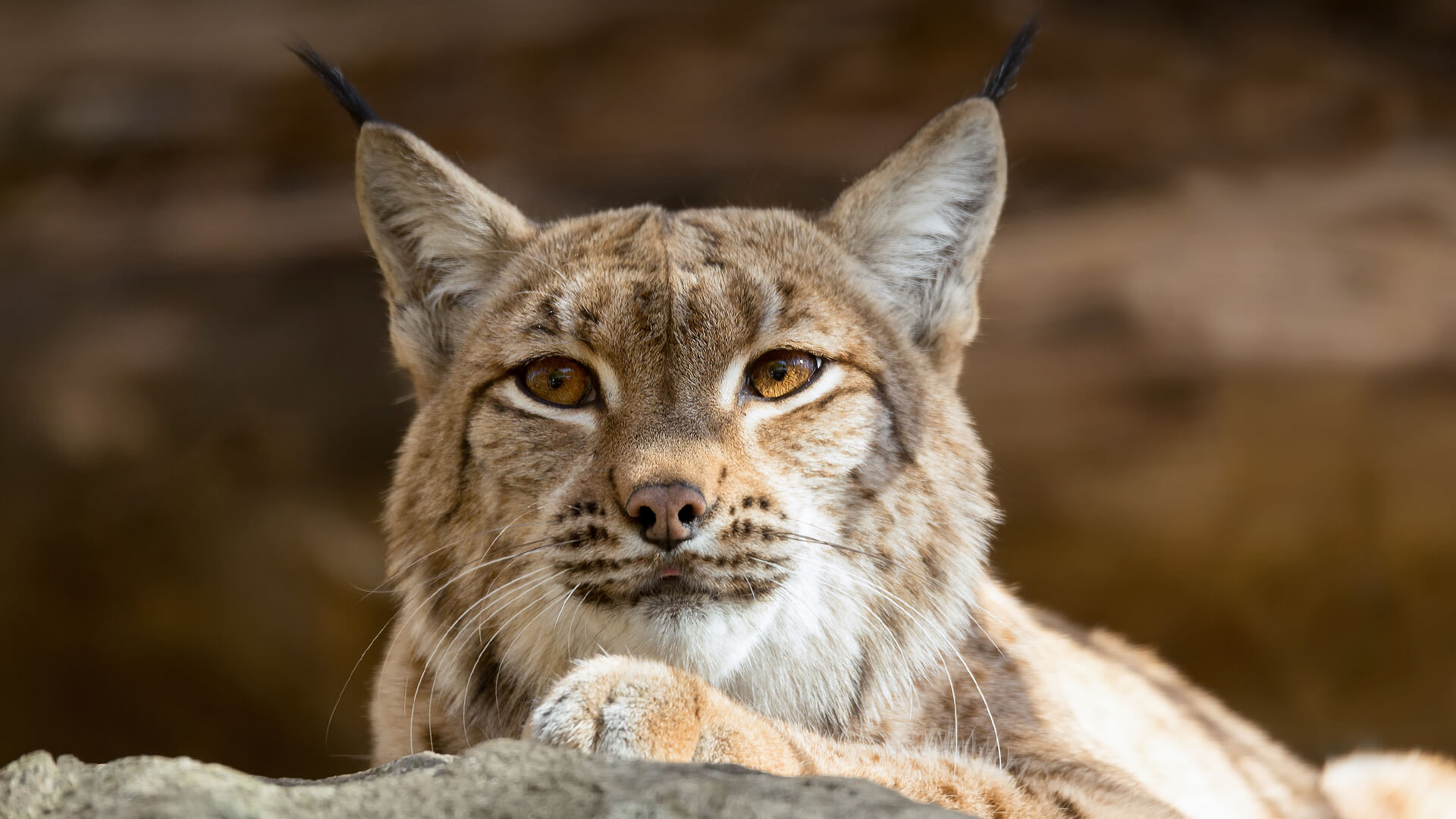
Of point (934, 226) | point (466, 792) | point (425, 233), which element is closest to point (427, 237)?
point (425, 233)

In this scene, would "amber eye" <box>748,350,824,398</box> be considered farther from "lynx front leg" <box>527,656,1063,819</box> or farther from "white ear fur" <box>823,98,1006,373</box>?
"lynx front leg" <box>527,656,1063,819</box>

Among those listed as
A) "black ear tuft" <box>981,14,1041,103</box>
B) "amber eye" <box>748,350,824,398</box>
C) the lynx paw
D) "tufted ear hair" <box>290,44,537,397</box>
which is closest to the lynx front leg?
the lynx paw

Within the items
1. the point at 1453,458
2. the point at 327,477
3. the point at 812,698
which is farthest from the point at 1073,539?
the point at 812,698

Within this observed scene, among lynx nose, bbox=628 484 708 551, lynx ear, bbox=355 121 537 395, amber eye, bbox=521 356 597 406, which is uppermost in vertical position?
lynx ear, bbox=355 121 537 395

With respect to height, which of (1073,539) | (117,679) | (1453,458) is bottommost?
(117,679)

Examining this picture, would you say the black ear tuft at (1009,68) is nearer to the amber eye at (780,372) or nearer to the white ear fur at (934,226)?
the white ear fur at (934,226)

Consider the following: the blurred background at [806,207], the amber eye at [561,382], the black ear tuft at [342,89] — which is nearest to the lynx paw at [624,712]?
the amber eye at [561,382]

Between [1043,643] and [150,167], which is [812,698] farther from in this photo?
[150,167]

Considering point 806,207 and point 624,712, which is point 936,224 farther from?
point 806,207

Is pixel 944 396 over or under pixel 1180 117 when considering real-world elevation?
under
